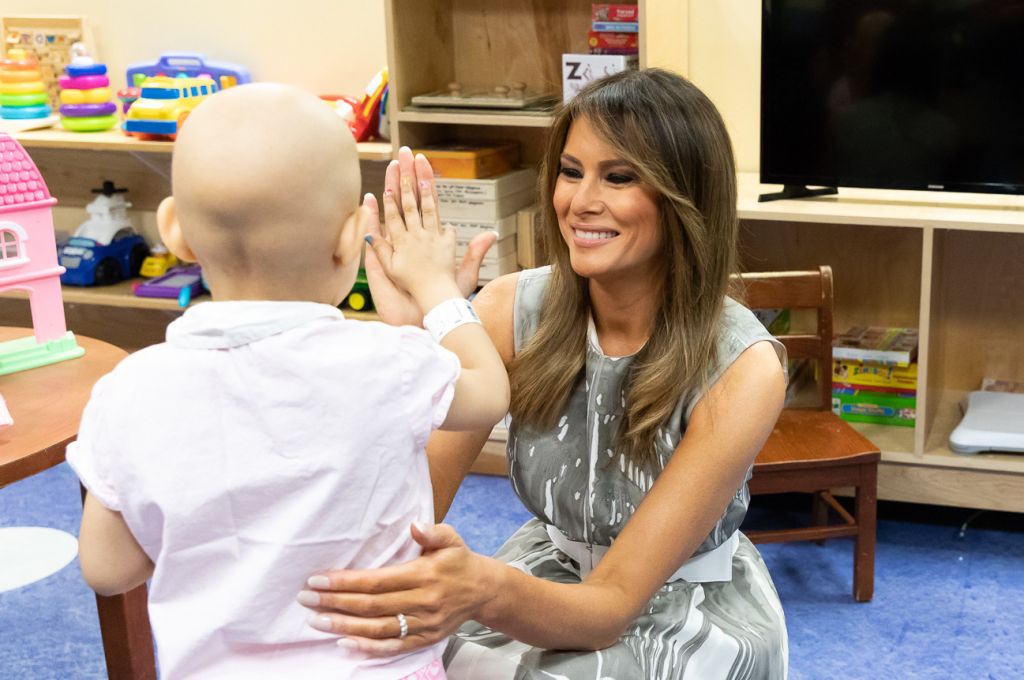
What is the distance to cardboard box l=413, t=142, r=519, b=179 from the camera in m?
3.10

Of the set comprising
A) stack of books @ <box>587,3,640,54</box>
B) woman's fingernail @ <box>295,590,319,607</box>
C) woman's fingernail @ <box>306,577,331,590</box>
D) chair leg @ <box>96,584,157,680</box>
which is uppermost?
stack of books @ <box>587,3,640,54</box>

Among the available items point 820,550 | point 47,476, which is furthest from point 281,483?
point 47,476

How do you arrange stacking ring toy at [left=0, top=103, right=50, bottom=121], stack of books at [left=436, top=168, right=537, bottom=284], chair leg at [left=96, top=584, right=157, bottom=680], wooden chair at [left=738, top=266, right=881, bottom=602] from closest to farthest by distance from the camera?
chair leg at [left=96, top=584, right=157, bottom=680]
wooden chair at [left=738, top=266, right=881, bottom=602]
stack of books at [left=436, top=168, right=537, bottom=284]
stacking ring toy at [left=0, top=103, right=50, bottom=121]

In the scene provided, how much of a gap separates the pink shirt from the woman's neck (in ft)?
2.00

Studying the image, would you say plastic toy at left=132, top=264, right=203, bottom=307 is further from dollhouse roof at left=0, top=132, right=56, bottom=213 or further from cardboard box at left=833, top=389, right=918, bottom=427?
cardboard box at left=833, top=389, right=918, bottom=427

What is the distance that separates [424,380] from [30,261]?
110cm

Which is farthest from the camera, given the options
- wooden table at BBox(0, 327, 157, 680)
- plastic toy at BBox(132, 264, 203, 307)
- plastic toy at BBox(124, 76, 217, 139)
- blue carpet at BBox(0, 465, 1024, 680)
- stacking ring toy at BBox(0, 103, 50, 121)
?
stacking ring toy at BBox(0, 103, 50, 121)

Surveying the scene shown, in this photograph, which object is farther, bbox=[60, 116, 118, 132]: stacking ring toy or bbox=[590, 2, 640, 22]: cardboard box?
bbox=[60, 116, 118, 132]: stacking ring toy

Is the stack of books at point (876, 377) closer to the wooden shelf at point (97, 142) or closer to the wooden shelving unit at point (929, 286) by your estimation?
the wooden shelving unit at point (929, 286)

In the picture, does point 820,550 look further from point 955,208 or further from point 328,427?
point 328,427

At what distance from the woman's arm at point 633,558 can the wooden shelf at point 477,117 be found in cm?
157

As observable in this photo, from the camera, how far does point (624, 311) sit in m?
1.62

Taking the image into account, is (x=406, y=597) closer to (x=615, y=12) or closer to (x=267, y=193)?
(x=267, y=193)

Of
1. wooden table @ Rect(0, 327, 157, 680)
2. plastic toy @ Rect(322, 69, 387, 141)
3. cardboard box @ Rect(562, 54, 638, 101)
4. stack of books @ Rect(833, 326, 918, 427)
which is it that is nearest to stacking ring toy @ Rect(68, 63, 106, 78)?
plastic toy @ Rect(322, 69, 387, 141)
